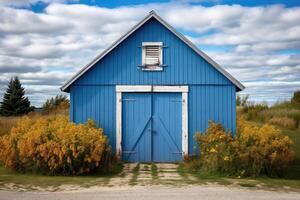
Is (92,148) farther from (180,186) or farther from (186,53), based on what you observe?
(186,53)

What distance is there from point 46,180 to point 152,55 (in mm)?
7253

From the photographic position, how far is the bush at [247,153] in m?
15.5

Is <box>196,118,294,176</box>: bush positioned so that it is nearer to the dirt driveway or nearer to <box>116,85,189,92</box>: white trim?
the dirt driveway

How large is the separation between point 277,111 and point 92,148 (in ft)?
90.9

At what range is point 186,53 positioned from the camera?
18.8m

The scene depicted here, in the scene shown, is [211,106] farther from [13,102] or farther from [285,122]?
[13,102]

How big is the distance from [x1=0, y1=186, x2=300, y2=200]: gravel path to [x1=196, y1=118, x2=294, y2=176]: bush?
3.31 m

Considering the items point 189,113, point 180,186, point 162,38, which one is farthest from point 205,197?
point 162,38

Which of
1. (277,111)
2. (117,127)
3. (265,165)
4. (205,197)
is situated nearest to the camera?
(205,197)

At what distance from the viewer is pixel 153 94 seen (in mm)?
18766

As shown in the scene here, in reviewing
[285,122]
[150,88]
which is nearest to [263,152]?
[150,88]

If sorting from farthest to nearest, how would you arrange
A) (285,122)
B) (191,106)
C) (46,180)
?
1. (285,122)
2. (191,106)
3. (46,180)

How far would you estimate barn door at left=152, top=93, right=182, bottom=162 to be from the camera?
1866 centimetres

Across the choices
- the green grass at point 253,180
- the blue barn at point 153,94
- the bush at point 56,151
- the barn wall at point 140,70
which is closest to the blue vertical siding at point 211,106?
the blue barn at point 153,94
